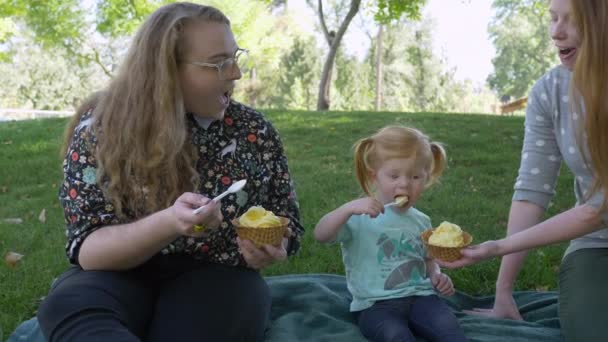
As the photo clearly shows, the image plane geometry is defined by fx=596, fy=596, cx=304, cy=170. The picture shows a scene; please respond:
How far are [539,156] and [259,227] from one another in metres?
1.61

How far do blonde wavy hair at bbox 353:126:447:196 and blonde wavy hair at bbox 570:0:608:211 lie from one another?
31.2 inches

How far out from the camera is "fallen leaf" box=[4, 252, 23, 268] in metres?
4.39

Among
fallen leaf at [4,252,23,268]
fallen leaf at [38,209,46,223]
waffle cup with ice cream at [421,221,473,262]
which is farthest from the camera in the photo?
fallen leaf at [38,209,46,223]

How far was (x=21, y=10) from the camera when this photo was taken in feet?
52.1

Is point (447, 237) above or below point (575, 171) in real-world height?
below

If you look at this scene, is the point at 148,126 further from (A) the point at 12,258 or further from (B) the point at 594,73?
(A) the point at 12,258

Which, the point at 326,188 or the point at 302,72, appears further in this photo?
the point at 302,72

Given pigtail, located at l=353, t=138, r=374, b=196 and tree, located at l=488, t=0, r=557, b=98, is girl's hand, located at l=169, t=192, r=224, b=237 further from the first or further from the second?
tree, located at l=488, t=0, r=557, b=98

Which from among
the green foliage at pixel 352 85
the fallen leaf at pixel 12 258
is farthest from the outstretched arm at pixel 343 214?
the green foliage at pixel 352 85

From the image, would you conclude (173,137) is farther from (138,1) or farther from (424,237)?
(138,1)

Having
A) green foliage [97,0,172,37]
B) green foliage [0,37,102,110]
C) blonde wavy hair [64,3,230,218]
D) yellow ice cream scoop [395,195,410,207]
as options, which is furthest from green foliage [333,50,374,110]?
blonde wavy hair [64,3,230,218]

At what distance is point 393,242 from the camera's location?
3.00 metres

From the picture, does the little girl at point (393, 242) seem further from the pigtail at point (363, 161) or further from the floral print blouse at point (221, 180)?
the floral print blouse at point (221, 180)

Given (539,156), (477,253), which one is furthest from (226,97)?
(539,156)
